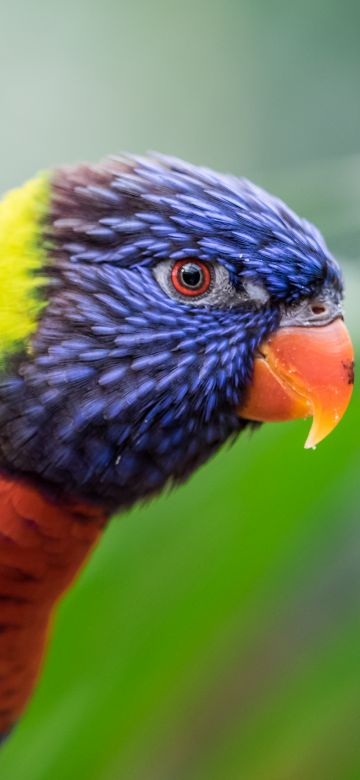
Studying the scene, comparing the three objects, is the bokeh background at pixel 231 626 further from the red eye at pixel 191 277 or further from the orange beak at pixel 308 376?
the red eye at pixel 191 277

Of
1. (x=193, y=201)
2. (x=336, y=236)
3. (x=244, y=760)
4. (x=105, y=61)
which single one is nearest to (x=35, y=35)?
(x=105, y=61)

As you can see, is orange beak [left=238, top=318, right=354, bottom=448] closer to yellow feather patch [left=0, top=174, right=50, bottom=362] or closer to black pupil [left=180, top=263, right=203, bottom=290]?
black pupil [left=180, top=263, right=203, bottom=290]

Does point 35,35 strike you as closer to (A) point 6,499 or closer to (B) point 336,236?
(B) point 336,236

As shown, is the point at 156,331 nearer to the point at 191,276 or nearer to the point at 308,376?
the point at 191,276

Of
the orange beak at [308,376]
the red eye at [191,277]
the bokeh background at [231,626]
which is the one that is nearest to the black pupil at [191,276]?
the red eye at [191,277]

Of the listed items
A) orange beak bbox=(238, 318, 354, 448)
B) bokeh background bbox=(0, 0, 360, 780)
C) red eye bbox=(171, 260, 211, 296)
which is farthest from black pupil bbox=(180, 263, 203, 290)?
bokeh background bbox=(0, 0, 360, 780)

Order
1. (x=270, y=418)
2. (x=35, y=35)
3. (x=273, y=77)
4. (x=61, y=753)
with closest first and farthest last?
(x=270, y=418) < (x=61, y=753) < (x=35, y=35) < (x=273, y=77)
